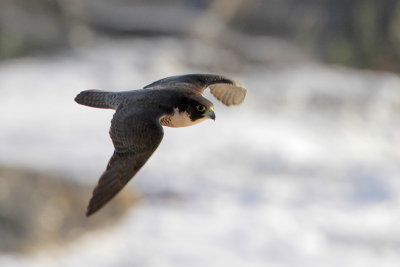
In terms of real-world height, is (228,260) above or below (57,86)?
below

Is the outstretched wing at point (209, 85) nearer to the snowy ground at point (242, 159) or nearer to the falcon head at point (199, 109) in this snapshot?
the falcon head at point (199, 109)

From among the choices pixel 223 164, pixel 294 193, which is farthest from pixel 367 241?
pixel 223 164

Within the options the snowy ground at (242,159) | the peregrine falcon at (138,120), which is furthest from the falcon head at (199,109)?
the snowy ground at (242,159)

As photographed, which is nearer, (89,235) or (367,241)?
(89,235)

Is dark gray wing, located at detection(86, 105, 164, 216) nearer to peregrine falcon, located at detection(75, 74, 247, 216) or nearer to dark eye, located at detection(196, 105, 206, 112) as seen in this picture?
peregrine falcon, located at detection(75, 74, 247, 216)

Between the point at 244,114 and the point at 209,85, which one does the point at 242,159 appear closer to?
the point at 244,114

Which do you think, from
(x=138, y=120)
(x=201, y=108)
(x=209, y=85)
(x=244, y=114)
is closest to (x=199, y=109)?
(x=201, y=108)

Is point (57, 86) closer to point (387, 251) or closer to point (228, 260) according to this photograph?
point (228, 260)
